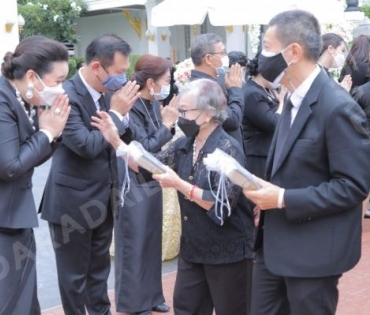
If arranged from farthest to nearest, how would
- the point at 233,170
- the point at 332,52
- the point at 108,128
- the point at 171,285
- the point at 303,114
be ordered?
the point at 332,52 → the point at 171,285 → the point at 108,128 → the point at 303,114 → the point at 233,170

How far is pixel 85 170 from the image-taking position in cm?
381

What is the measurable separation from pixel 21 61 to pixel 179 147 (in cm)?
98

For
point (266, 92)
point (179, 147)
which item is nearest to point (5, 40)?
point (266, 92)

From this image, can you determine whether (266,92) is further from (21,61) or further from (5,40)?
(5,40)

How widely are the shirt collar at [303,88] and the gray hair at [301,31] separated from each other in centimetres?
6

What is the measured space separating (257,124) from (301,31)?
2144mm

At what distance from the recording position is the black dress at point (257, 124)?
4664 millimetres

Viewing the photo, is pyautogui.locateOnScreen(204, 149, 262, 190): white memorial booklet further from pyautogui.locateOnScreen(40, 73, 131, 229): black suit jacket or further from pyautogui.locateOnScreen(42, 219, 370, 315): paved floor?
pyautogui.locateOnScreen(42, 219, 370, 315): paved floor

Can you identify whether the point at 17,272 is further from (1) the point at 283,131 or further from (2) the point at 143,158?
(1) the point at 283,131

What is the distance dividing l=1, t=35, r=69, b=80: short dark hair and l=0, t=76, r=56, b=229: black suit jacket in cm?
6

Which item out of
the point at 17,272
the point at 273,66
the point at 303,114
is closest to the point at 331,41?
the point at 273,66

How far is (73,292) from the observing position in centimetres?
392

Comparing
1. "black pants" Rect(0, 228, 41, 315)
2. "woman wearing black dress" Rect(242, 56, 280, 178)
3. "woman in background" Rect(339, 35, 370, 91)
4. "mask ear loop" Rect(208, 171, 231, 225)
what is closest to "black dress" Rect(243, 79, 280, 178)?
"woman wearing black dress" Rect(242, 56, 280, 178)

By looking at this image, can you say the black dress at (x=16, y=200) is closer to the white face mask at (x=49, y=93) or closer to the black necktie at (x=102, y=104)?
the white face mask at (x=49, y=93)
